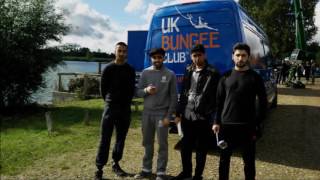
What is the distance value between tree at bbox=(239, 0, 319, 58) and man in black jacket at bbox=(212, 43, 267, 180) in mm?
39141

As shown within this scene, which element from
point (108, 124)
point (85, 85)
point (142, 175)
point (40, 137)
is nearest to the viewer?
point (108, 124)

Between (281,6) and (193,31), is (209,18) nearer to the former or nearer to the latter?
(193,31)

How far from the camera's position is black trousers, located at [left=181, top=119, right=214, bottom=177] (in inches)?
217

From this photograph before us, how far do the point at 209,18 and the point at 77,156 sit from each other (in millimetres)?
3518

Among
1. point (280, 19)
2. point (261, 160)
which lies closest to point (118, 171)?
point (261, 160)

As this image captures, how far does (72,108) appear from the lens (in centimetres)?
1385

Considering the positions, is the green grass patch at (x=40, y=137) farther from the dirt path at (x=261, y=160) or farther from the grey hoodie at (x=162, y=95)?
the grey hoodie at (x=162, y=95)

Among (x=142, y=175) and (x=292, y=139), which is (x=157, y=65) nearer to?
(x=142, y=175)

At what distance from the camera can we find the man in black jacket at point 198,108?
5500 mm

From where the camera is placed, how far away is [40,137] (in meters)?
8.75

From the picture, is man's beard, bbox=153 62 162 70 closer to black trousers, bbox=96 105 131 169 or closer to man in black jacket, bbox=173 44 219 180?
man in black jacket, bbox=173 44 219 180

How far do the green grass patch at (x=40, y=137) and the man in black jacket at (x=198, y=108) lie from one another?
2687 mm

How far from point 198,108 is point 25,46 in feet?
27.9

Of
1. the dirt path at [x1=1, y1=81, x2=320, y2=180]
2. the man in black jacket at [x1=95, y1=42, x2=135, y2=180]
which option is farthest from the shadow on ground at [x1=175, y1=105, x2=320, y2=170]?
the man in black jacket at [x1=95, y1=42, x2=135, y2=180]
